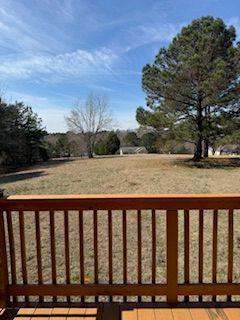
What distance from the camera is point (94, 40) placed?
10602 mm

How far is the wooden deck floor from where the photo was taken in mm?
2193

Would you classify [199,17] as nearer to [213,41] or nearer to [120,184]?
[213,41]

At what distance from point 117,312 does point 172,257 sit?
1.87 feet

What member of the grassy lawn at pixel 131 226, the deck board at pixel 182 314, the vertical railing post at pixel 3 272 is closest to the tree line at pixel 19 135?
the grassy lawn at pixel 131 226

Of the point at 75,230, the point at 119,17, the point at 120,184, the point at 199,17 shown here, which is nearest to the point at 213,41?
the point at 199,17

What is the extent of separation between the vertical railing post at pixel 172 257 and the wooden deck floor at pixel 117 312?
0.10 meters

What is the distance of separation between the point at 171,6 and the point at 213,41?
23.2 ft

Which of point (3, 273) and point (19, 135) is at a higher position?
point (19, 135)

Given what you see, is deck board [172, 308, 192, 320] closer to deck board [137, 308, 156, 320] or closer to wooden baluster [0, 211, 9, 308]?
deck board [137, 308, 156, 320]

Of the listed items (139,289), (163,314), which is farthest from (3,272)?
(163,314)

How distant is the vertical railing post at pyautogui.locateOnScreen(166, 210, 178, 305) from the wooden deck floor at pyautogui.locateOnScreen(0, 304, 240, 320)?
4.1 inches

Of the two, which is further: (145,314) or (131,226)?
(131,226)

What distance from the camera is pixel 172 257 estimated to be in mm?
2336

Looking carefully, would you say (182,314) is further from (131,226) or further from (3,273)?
(131,226)
